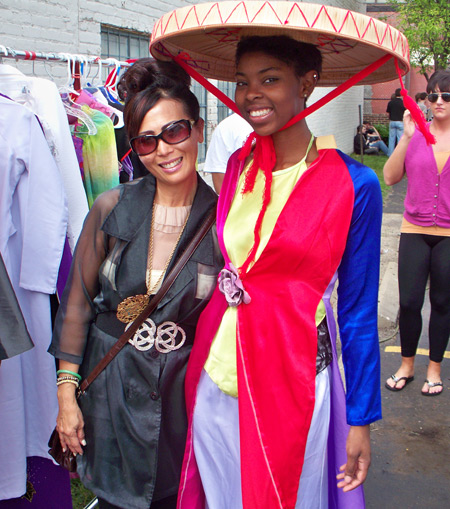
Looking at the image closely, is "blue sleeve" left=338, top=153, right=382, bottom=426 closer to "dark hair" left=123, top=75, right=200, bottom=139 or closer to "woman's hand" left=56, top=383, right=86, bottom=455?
"dark hair" left=123, top=75, right=200, bottom=139

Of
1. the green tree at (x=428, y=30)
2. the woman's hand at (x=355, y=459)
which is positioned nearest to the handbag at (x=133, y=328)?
the woman's hand at (x=355, y=459)

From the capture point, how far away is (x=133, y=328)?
2.01 meters

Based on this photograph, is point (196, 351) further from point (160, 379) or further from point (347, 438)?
point (347, 438)

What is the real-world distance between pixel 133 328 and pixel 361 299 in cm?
75

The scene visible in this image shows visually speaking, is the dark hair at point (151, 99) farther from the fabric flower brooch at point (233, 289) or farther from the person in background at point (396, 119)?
the person in background at point (396, 119)

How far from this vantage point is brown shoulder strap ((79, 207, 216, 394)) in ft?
6.56

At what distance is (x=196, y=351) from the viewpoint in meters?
1.99

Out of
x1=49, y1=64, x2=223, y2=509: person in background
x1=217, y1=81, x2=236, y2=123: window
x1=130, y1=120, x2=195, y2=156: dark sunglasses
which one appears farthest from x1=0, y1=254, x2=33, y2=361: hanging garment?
x1=217, y1=81, x2=236, y2=123: window

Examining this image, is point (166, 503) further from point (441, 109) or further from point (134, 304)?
point (441, 109)

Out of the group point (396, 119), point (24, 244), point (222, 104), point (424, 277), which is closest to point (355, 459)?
point (24, 244)

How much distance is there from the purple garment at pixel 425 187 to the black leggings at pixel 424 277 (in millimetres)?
137

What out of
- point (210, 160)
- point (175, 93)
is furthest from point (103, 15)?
point (175, 93)

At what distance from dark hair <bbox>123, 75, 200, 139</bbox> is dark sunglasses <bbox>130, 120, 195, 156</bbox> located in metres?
0.03

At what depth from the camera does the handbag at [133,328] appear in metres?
2.00
